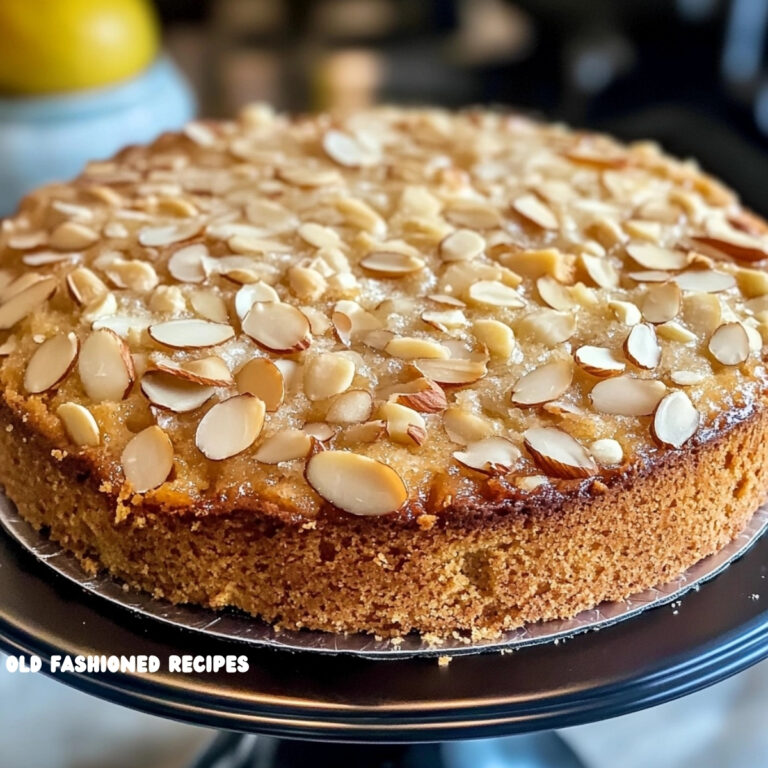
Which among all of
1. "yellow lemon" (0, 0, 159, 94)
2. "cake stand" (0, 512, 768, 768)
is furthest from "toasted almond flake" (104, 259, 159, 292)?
"yellow lemon" (0, 0, 159, 94)

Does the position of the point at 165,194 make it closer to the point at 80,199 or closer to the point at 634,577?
the point at 80,199

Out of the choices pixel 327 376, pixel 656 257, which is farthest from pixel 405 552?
pixel 656 257

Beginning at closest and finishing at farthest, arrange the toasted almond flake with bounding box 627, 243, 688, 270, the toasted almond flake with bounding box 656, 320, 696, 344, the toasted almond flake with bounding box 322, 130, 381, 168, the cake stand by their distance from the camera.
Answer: the cake stand, the toasted almond flake with bounding box 656, 320, 696, 344, the toasted almond flake with bounding box 627, 243, 688, 270, the toasted almond flake with bounding box 322, 130, 381, 168

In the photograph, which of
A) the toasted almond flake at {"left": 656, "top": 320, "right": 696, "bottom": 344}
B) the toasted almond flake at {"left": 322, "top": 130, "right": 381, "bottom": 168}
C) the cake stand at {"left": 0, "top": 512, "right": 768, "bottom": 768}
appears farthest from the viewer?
the toasted almond flake at {"left": 322, "top": 130, "right": 381, "bottom": 168}

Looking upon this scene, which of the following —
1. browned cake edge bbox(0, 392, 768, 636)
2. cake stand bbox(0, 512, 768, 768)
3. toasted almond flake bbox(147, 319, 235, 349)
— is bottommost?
cake stand bbox(0, 512, 768, 768)

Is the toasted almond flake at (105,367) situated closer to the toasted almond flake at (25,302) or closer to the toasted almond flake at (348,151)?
the toasted almond flake at (25,302)

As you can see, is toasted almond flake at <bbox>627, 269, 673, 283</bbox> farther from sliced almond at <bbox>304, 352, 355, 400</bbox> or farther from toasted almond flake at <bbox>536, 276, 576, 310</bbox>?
sliced almond at <bbox>304, 352, 355, 400</bbox>

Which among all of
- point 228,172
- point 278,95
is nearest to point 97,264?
point 228,172
